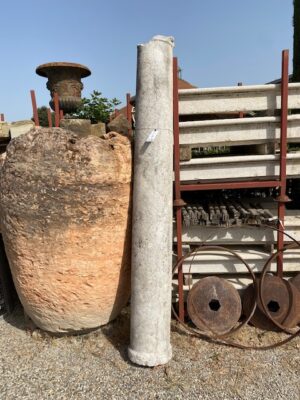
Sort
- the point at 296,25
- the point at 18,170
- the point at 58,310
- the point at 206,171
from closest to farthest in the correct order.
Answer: the point at 18,170, the point at 58,310, the point at 206,171, the point at 296,25

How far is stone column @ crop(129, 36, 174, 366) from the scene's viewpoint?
117 inches

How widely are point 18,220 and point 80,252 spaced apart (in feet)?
2.18

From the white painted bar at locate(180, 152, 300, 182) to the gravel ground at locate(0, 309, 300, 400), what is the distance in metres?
1.70

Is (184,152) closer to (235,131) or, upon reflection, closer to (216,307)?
(235,131)

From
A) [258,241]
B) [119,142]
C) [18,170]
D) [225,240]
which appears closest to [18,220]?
[18,170]

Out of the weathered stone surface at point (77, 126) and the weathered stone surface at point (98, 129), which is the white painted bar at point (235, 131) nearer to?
the weathered stone surface at point (98, 129)

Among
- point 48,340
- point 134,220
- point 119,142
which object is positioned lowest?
point 48,340

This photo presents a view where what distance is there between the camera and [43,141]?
3066mm

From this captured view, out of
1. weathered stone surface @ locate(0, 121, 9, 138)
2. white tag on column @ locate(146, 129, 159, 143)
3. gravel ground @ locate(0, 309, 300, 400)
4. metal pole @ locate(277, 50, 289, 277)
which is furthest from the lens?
weathered stone surface @ locate(0, 121, 9, 138)

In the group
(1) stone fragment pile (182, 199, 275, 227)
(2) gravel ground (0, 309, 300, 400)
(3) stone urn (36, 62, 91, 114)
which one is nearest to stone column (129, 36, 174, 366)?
(2) gravel ground (0, 309, 300, 400)

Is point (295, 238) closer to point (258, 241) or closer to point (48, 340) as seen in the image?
point (258, 241)

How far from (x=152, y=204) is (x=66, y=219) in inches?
31.9

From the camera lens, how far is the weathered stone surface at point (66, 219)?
3.00 metres

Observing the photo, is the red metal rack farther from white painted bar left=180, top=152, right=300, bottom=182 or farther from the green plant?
the green plant
